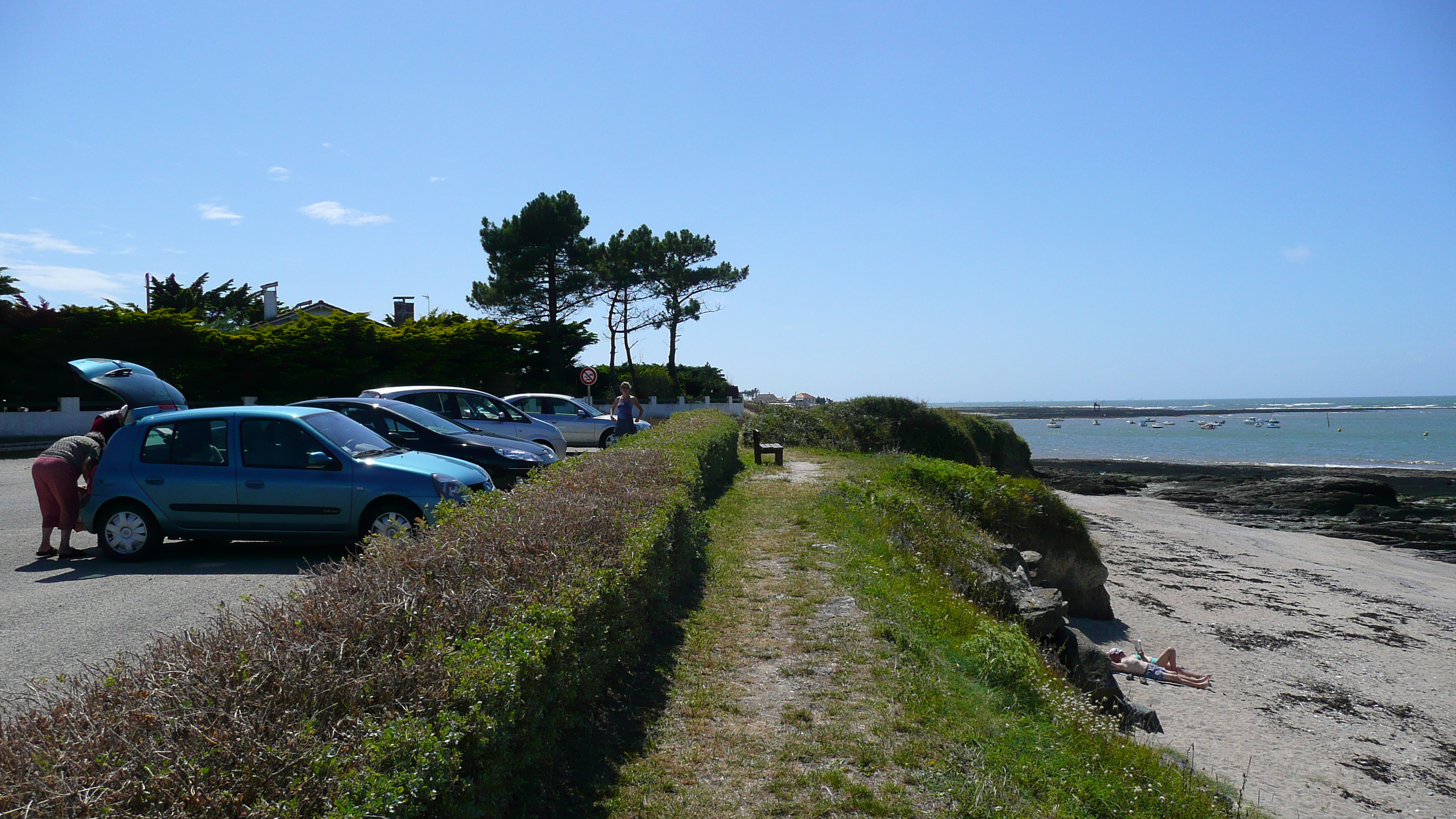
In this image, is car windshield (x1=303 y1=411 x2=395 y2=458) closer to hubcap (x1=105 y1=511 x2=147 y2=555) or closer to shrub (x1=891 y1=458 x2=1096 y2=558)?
hubcap (x1=105 y1=511 x2=147 y2=555)

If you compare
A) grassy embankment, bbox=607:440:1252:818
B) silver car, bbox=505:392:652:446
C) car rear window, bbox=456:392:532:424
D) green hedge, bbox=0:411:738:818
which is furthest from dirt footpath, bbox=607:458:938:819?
silver car, bbox=505:392:652:446

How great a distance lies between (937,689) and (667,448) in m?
6.81

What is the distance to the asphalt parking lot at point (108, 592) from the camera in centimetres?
560

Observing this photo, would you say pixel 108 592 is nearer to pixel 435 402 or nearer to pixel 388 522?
pixel 388 522

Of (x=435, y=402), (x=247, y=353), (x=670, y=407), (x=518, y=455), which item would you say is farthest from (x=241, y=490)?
(x=670, y=407)

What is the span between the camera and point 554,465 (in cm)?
888

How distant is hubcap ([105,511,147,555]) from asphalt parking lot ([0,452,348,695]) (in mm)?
159

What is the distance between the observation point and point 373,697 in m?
2.90

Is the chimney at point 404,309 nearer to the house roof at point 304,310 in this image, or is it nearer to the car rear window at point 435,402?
the house roof at point 304,310

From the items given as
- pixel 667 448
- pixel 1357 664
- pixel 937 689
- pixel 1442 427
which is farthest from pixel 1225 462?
pixel 1442 427

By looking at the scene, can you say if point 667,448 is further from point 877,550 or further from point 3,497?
point 3,497

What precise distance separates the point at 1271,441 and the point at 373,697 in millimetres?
85082

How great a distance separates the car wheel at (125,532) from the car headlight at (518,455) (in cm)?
417

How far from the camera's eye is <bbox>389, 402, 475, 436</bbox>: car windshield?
11859 mm
